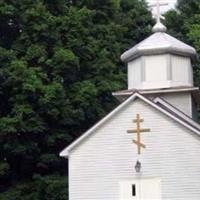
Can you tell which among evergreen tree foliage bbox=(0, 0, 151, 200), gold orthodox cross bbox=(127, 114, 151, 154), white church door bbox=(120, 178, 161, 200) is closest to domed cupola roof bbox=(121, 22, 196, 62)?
gold orthodox cross bbox=(127, 114, 151, 154)

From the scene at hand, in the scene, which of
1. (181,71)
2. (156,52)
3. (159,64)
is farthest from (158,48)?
(181,71)

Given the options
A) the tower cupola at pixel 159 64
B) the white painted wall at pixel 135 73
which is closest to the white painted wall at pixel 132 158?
the tower cupola at pixel 159 64

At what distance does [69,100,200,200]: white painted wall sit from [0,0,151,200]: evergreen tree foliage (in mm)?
9289

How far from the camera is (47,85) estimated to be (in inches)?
1265

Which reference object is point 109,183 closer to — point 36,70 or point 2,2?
point 36,70

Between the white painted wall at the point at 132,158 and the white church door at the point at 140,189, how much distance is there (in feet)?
0.51

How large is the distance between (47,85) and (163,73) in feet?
30.7

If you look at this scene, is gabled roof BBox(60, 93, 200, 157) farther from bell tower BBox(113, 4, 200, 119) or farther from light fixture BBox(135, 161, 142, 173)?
bell tower BBox(113, 4, 200, 119)

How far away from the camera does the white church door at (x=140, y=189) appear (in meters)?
20.4

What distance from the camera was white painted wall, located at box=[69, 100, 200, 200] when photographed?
66.6 feet

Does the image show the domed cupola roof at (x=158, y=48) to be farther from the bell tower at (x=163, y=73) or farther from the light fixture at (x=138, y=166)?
the light fixture at (x=138, y=166)

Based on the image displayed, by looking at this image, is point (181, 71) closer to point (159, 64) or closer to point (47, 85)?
point (159, 64)

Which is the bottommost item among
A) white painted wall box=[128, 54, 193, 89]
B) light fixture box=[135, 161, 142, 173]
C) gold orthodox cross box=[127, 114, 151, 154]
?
light fixture box=[135, 161, 142, 173]

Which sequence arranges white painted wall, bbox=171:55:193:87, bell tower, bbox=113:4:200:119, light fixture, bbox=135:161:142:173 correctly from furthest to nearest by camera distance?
white painted wall, bbox=171:55:193:87 → bell tower, bbox=113:4:200:119 → light fixture, bbox=135:161:142:173
